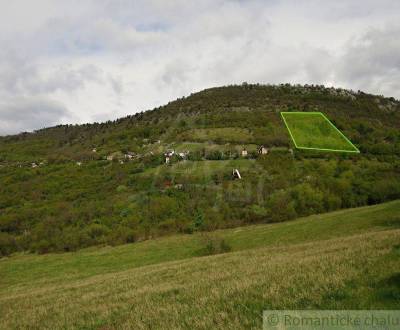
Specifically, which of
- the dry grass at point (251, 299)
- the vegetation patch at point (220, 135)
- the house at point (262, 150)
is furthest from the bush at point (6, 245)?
the dry grass at point (251, 299)

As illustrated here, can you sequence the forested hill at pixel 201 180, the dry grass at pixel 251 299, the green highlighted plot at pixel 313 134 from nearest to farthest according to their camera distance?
the dry grass at pixel 251 299
the green highlighted plot at pixel 313 134
the forested hill at pixel 201 180

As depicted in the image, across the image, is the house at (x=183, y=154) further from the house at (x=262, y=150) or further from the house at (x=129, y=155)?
the house at (x=129, y=155)

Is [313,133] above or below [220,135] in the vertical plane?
below

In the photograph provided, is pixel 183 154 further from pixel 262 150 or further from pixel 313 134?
pixel 313 134

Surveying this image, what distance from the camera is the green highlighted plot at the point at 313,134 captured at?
1194 cm

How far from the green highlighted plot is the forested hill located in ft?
111

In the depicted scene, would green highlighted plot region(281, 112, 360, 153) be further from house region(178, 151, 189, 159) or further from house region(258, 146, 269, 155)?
house region(178, 151, 189, 159)

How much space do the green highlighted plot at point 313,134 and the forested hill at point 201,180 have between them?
111 ft

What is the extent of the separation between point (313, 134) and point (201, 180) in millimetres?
83117

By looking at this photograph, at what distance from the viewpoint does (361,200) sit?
3076 inches

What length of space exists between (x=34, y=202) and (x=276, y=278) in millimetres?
117707

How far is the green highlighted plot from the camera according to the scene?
39.2ft

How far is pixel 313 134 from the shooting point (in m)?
12.4

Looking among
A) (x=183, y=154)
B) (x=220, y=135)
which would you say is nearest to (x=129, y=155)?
(x=183, y=154)
